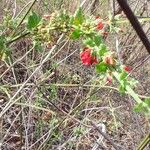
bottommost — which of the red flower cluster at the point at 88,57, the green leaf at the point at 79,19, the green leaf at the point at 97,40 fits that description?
the red flower cluster at the point at 88,57

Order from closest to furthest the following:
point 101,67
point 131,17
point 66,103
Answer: point 131,17
point 101,67
point 66,103

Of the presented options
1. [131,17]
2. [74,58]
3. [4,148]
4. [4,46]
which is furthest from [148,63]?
[131,17]

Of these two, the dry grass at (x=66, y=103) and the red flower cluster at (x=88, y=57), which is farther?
the dry grass at (x=66, y=103)

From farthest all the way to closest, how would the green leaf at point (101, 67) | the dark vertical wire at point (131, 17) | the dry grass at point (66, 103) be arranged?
the dry grass at point (66, 103) → the green leaf at point (101, 67) → the dark vertical wire at point (131, 17)

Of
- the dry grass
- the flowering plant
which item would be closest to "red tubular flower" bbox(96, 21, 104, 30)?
the flowering plant

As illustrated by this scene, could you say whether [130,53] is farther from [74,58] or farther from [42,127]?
[42,127]

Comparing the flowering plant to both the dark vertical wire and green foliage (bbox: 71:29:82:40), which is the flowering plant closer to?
green foliage (bbox: 71:29:82:40)

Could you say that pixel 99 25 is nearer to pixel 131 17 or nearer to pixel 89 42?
pixel 89 42

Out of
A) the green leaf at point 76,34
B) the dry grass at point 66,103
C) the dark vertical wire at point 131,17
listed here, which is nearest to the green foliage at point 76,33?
the green leaf at point 76,34

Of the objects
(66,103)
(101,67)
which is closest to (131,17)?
(101,67)

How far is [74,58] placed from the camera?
4059 mm

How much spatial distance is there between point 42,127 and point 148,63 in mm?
1743

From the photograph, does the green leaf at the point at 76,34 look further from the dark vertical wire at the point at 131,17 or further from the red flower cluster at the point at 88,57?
the dark vertical wire at the point at 131,17

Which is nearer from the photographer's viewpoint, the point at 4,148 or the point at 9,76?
the point at 4,148
